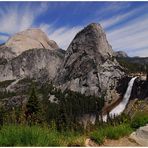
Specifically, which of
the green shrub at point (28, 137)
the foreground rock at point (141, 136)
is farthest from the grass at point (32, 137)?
the foreground rock at point (141, 136)

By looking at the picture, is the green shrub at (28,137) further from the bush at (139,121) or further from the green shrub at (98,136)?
the bush at (139,121)

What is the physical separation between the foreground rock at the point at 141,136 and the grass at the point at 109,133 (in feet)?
0.97

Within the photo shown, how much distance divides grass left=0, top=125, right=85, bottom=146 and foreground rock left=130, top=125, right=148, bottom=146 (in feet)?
6.09

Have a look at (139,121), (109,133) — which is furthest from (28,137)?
(139,121)

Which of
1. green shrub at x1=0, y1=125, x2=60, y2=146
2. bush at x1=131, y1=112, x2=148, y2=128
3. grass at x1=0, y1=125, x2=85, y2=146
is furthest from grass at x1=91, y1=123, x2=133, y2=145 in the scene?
green shrub at x1=0, y1=125, x2=60, y2=146

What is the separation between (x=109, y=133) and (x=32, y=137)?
3103 mm

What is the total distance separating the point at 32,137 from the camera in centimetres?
1073

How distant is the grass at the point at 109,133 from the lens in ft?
41.0

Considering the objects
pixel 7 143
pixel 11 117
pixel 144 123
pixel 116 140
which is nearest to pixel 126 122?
pixel 144 123

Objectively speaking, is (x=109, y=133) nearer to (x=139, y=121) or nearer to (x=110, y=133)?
(x=110, y=133)

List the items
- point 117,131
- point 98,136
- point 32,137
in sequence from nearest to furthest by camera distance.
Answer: point 32,137 → point 98,136 → point 117,131

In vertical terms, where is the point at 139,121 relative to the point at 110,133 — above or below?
above

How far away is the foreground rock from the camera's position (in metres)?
12.4

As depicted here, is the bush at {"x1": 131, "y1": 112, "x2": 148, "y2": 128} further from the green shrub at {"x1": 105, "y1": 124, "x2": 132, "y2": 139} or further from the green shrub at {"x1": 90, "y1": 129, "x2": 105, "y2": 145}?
the green shrub at {"x1": 90, "y1": 129, "x2": 105, "y2": 145}
